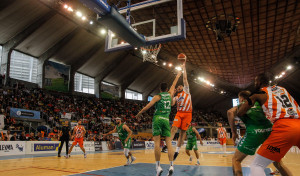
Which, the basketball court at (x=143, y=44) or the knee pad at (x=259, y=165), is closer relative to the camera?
the knee pad at (x=259, y=165)

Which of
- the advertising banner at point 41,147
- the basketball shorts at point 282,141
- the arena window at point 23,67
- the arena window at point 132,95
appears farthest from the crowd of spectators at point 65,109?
the basketball shorts at point 282,141

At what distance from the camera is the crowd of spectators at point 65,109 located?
64.4ft

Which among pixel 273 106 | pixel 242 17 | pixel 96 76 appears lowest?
pixel 273 106

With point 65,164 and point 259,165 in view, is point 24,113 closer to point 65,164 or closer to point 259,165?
point 65,164

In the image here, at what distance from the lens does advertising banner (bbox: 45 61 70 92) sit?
28663 millimetres

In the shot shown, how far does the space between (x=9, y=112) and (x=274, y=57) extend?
3152 centimetres

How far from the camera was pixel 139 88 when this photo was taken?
42406mm

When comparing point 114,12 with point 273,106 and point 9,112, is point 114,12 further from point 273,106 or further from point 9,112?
point 9,112

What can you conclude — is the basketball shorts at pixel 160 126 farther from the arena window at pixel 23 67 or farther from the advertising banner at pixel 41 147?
the arena window at pixel 23 67

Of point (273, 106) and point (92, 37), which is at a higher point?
point (92, 37)

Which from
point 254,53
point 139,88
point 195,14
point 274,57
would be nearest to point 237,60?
point 254,53

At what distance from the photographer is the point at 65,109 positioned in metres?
25.8

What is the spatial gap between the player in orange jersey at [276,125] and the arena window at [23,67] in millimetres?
29068

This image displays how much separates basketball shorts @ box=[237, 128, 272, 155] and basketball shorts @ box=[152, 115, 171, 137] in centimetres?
199
